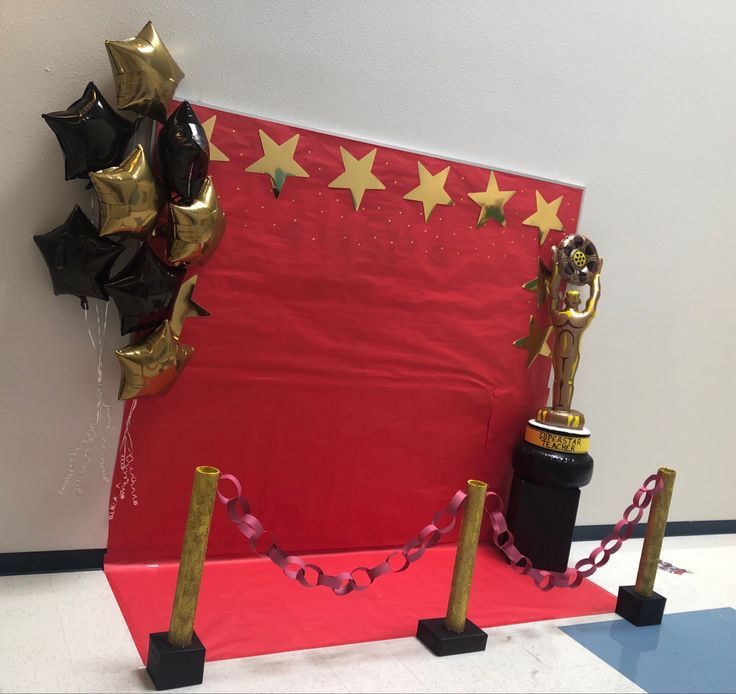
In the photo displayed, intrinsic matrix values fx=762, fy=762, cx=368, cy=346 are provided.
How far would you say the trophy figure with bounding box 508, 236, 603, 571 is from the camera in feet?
10.2

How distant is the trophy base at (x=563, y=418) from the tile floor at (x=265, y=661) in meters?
0.79

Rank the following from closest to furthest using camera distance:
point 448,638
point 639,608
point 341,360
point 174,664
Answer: point 174,664 < point 448,638 < point 639,608 < point 341,360

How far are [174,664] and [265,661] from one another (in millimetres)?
311

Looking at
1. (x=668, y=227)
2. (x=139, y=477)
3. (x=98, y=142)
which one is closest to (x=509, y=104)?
(x=668, y=227)

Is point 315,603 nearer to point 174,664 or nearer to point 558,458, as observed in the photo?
point 174,664

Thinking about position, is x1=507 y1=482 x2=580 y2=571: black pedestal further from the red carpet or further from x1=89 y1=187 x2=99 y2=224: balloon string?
x1=89 y1=187 x2=99 y2=224: balloon string

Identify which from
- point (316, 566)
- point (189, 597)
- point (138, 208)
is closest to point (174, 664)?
point (189, 597)

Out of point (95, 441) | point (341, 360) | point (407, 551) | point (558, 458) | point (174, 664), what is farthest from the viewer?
point (558, 458)

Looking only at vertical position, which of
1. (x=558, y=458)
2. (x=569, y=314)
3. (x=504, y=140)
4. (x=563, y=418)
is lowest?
(x=558, y=458)

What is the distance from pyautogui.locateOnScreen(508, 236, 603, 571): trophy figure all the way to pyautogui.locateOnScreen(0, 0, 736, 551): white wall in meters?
0.31

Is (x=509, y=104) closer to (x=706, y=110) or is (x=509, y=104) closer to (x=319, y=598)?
(x=706, y=110)

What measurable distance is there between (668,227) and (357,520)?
1.98 m

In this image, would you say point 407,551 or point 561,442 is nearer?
point 407,551

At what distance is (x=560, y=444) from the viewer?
3113 millimetres
